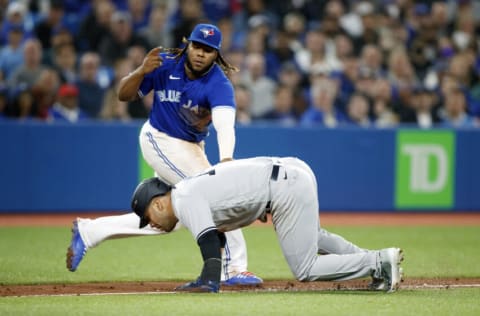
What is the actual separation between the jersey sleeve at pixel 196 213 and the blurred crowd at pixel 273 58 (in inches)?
265

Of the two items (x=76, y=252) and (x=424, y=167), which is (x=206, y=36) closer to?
(x=76, y=252)

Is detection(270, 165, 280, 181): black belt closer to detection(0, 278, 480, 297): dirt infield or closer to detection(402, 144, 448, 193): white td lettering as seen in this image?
detection(0, 278, 480, 297): dirt infield

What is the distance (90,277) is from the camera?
7664 mm

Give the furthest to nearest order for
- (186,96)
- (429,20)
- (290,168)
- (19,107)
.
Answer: (429,20)
(19,107)
(186,96)
(290,168)

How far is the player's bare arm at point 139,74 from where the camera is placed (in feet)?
23.8

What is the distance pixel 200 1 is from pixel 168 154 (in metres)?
8.80

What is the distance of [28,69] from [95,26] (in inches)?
60.4

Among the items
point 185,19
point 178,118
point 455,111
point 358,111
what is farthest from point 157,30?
point 178,118

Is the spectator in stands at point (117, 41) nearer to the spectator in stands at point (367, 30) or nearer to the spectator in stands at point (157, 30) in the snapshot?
the spectator in stands at point (157, 30)

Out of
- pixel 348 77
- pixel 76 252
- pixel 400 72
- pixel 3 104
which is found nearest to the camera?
pixel 76 252

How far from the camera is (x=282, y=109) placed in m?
14.1

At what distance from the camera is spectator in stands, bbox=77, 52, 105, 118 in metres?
13.4

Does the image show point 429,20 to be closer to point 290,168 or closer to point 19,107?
point 19,107

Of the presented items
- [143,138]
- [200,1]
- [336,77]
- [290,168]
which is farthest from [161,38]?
[290,168]
